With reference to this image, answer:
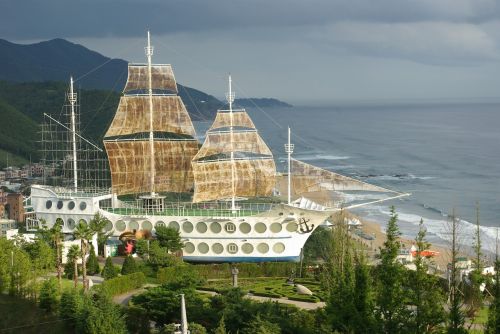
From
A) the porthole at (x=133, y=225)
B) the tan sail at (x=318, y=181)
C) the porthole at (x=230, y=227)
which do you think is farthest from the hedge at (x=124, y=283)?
the tan sail at (x=318, y=181)

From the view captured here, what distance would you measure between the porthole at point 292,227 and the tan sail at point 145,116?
12.1 metres

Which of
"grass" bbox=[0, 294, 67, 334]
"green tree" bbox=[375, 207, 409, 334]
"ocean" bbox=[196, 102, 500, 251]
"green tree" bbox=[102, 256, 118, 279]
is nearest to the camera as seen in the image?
"green tree" bbox=[375, 207, 409, 334]

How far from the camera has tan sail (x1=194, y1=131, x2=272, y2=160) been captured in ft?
183

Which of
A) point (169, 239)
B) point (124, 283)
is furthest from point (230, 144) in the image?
point (124, 283)

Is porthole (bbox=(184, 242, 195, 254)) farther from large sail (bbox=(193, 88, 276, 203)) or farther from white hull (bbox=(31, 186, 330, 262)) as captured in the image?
large sail (bbox=(193, 88, 276, 203))

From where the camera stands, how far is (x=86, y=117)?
441 ft

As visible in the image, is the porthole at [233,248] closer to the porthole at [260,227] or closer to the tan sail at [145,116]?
the porthole at [260,227]

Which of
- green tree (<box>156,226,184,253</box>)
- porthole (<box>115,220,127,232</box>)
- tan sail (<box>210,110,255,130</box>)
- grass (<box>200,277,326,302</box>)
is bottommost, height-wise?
grass (<box>200,277,326,302</box>)

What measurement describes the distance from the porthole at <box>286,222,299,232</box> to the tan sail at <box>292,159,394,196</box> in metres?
→ 4.33

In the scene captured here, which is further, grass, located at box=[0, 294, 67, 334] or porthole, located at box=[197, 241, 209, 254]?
porthole, located at box=[197, 241, 209, 254]

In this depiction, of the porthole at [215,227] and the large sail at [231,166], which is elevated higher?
the large sail at [231,166]

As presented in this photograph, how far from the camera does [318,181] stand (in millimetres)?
56688

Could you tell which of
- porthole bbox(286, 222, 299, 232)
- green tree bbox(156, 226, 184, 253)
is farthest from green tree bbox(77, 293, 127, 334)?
porthole bbox(286, 222, 299, 232)

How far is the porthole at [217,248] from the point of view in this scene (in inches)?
2120
